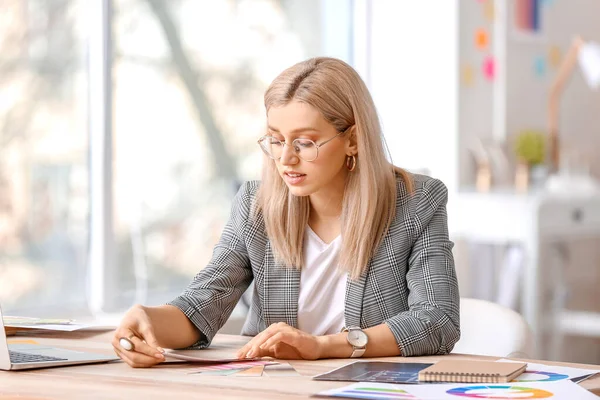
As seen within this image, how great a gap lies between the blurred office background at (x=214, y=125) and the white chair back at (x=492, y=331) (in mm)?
1153

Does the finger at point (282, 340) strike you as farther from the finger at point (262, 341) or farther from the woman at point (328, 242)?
the woman at point (328, 242)

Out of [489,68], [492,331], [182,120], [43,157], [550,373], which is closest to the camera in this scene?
[550,373]

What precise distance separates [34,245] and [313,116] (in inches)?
66.7

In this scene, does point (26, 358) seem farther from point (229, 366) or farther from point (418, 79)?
point (418, 79)

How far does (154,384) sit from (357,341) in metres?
0.38

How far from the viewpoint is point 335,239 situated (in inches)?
75.9

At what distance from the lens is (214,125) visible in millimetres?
3988

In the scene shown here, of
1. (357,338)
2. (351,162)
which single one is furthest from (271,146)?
(357,338)

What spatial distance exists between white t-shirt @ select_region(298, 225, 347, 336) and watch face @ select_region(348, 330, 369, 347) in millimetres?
299

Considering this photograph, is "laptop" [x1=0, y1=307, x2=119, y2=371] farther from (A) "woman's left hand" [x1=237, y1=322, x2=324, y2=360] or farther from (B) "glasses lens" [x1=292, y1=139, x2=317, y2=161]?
(B) "glasses lens" [x1=292, y1=139, x2=317, y2=161]

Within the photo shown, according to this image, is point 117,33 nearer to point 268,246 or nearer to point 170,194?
point 170,194

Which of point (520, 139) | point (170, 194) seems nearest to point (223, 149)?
point (170, 194)

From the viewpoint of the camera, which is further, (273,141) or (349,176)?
(349,176)

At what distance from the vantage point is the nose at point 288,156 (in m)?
1.75
